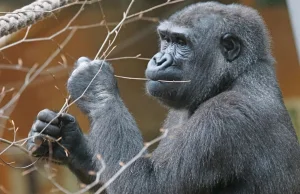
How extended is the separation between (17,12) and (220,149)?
1498 mm

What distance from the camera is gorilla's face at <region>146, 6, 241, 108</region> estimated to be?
4.70 meters

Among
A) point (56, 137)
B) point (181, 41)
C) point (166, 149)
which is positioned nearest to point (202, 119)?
point (166, 149)

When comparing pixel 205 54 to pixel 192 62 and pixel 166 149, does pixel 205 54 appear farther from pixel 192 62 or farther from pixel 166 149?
pixel 166 149

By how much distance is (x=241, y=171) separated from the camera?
4.36 m

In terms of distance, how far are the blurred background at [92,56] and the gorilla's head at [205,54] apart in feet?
12.1

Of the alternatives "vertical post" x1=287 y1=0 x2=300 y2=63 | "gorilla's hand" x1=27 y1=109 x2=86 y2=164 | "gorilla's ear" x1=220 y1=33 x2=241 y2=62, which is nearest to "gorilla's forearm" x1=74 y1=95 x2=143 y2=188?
"gorilla's hand" x1=27 y1=109 x2=86 y2=164

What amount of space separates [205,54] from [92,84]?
75 cm

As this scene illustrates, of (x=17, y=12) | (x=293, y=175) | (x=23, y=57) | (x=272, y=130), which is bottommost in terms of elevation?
(x=23, y=57)

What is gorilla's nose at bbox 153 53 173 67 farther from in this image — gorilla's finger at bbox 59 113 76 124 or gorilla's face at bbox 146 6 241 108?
gorilla's finger at bbox 59 113 76 124

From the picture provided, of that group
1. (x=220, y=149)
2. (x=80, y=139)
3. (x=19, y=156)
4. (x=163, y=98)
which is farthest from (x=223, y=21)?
(x=19, y=156)

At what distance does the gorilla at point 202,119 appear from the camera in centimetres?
431

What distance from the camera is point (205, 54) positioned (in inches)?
188

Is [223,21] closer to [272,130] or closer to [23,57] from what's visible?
[272,130]

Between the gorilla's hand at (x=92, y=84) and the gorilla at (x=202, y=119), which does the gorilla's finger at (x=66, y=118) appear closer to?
the gorilla at (x=202, y=119)
